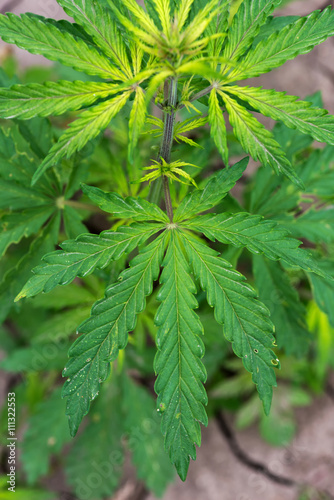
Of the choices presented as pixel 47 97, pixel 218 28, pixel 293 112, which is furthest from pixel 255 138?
→ pixel 47 97

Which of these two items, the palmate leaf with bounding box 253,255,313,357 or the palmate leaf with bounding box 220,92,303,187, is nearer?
the palmate leaf with bounding box 220,92,303,187

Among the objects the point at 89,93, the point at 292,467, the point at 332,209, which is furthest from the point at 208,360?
the point at 89,93

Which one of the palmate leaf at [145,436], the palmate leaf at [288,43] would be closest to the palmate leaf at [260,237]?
the palmate leaf at [288,43]

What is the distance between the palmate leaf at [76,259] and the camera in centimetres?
113

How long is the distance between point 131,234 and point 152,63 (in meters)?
0.50

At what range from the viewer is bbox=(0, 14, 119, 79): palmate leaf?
108cm

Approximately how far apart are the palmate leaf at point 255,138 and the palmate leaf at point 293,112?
0.13ft

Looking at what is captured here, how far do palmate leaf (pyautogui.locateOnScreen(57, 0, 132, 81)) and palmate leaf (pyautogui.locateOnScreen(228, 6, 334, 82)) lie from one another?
0.34 metres

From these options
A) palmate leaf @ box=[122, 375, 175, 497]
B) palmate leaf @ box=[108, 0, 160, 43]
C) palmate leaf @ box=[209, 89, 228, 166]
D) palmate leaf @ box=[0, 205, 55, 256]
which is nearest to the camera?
palmate leaf @ box=[108, 0, 160, 43]

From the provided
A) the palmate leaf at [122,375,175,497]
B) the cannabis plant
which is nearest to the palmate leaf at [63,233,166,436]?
the cannabis plant

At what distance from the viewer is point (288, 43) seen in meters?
1.13

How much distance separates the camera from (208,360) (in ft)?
8.66

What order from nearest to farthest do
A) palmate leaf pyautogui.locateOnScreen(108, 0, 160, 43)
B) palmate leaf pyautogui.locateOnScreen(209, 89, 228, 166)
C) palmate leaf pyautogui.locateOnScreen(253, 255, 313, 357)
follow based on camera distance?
1. palmate leaf pyautogui.locateOnScreen(108, 0, 160, 43)
2. palmate leaf pyautogui.locateOnScreen(209, 89, 228, 166)
3. palmate leaf pyautogui.locateOnScreen(253, 255, 313, 357)

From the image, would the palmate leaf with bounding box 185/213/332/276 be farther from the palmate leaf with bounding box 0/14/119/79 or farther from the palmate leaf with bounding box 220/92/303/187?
the palmate leaf with bounding box 0/14/119/79
